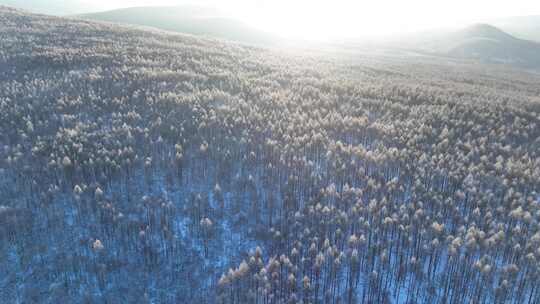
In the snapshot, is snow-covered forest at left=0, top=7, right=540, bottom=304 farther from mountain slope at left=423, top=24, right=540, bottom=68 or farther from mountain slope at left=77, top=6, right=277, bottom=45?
mountain slope at left=77, top=6, right=277, bottom=45

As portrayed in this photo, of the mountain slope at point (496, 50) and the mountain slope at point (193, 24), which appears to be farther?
the mountain slope at point (193, 24)

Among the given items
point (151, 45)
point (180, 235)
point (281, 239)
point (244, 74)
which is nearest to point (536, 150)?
point (281, 239)

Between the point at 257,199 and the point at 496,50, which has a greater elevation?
the point at 496,50

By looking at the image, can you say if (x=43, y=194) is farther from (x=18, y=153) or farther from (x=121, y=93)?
(x=121, y=93)

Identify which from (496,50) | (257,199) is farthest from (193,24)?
(257,199)

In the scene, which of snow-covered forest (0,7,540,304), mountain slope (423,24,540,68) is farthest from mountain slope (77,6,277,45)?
snow-covered forest (0,7,540,304)

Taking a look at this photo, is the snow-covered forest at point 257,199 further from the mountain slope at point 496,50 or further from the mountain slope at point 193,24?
the mountain slope at point 193,24

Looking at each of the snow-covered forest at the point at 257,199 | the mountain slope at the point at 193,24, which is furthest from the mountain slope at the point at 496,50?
the snow-covered forest at the point at 257,199

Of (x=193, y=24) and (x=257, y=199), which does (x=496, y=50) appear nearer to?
(x=193, y=24)
